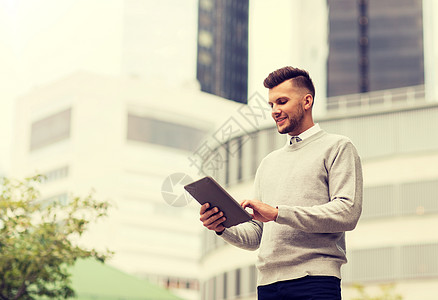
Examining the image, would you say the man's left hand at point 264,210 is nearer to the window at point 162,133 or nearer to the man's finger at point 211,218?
the man's finger at point 211,218

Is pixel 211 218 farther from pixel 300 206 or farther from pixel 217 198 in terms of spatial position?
pixel 300 206

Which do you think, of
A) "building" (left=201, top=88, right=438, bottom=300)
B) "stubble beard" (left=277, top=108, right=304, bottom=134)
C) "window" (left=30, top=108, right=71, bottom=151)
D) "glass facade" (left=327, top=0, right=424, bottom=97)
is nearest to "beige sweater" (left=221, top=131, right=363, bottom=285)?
"stubble beard" (left=277, top=108, right=304, bottom=134)

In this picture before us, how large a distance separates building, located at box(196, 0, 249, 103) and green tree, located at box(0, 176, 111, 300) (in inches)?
4932

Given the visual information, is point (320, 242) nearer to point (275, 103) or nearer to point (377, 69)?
point (275, 103)

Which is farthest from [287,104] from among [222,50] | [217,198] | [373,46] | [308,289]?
[222,50]

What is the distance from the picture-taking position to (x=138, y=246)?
326 ft

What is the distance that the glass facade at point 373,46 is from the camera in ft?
454

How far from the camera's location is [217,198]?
374 cm

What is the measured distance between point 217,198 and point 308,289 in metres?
0.61

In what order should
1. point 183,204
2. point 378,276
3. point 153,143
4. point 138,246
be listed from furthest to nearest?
1. point 153,143
2. point 138,246
3. point 378,276
4. point 183,204

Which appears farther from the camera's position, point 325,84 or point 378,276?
point 325,84

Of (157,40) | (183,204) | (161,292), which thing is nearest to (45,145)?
(157,40)

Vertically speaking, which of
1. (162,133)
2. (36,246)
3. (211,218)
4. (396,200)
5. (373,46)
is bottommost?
(211,218)

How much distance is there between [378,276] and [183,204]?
34416 millimetres
